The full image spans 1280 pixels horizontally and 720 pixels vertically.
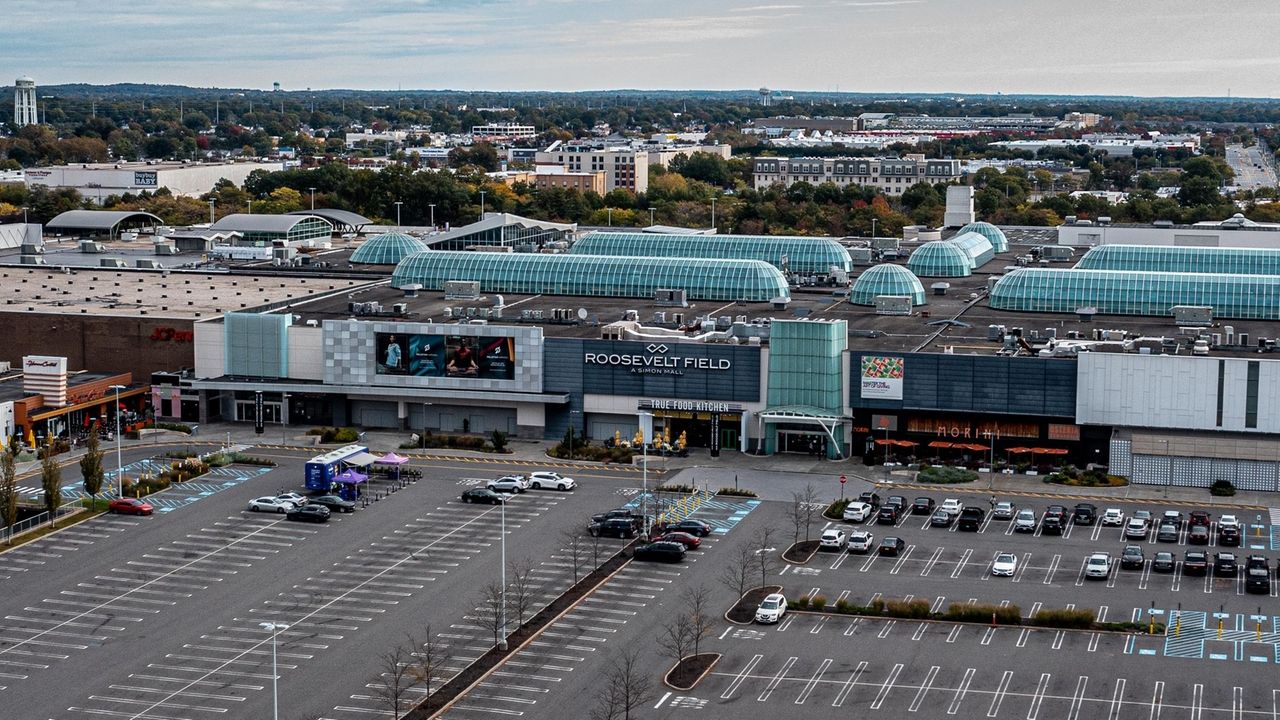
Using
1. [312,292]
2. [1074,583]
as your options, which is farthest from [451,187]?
[1074,583]

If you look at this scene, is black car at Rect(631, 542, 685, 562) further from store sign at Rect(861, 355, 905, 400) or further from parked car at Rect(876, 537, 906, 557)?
store sign at Rect(861, 355, 905, 400)

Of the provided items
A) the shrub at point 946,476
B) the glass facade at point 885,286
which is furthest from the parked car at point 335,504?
the glass facade at point 885,286

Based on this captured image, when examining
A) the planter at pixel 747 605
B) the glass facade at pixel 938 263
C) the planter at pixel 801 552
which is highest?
the glass facade at pixel 938 263

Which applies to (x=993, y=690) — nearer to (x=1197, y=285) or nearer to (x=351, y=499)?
(x=351, y=499)

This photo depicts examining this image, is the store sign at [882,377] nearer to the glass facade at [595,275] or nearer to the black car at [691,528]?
the black car at [691,528]

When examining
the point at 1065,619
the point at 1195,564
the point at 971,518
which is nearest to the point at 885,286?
the point at 971,518

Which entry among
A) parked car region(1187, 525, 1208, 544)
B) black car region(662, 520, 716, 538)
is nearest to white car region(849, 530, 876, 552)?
black car region(662, 520, 716, 538)

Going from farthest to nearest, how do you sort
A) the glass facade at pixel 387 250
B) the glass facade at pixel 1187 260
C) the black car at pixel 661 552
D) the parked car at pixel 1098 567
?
the glass facade at pixel 387 250
the glass facade at pixel 1187 260
the black car at pixel 661 552
the parked car at pixel 1098 567
